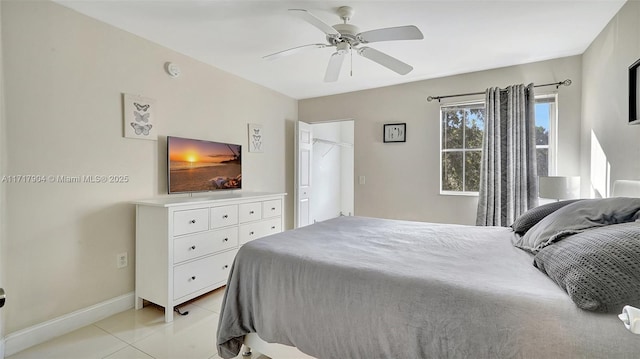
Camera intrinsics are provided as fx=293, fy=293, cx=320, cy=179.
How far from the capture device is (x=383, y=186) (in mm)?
4137

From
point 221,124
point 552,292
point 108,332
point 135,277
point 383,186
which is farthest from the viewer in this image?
point 383,186

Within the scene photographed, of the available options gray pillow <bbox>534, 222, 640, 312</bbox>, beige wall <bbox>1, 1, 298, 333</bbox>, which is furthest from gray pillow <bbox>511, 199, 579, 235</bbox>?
beige wall <bbox>1, 1, 298, 333</bbox>

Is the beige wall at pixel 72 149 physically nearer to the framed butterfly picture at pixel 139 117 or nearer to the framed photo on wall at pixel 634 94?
the framed butterfly picture at pixel 139 117

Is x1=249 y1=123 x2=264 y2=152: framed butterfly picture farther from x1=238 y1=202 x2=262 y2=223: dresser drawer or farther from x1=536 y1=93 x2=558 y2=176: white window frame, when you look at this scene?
x1=536 y1=93 x2=558 y2=176: white window frame

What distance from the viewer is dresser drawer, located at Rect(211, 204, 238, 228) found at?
2.67 meters

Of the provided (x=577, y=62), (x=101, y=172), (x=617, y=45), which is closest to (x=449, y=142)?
(x=577, y=62)

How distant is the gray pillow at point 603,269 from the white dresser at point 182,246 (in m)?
2.37

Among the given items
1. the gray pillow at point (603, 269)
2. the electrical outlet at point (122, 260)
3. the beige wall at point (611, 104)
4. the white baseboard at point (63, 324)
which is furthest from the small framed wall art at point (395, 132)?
the white baseboard at point (63, 324)

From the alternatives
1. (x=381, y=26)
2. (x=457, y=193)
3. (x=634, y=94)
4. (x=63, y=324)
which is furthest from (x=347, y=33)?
(x=63, y=324)

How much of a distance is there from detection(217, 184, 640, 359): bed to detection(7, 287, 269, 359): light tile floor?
20.1 inches

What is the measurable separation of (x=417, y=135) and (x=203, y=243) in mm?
2907

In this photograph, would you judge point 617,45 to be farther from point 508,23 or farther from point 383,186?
point 383,186

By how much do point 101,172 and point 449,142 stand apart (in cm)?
374

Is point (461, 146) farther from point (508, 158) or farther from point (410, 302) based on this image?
point (410, 302)
